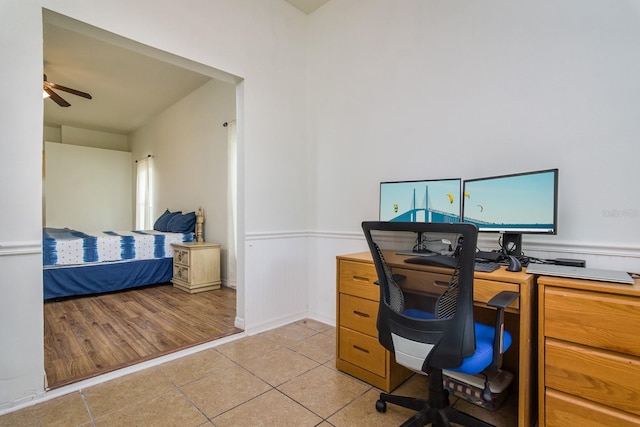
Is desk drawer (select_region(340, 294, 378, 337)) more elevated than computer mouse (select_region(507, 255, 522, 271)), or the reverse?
computer mouse (select_region(507, 255, 522, 271))

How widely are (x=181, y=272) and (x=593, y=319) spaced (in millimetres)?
4207

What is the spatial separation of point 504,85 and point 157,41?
2.29 m

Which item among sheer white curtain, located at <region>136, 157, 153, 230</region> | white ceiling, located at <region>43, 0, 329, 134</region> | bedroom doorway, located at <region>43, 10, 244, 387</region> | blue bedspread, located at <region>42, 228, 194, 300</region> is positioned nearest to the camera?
bedroom doorway, located at <region>43, 10, 244, 387</region>

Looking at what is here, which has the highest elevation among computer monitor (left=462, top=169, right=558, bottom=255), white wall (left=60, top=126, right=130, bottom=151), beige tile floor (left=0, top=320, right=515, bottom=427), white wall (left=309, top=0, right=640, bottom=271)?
white wall (left=60, top=126, right=130, bottom=151)

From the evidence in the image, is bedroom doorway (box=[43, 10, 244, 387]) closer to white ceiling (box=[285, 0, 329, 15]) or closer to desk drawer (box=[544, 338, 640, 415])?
white ceiling (box=[285, 0, 329, 15])

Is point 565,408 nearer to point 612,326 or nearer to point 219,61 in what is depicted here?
point 612,326

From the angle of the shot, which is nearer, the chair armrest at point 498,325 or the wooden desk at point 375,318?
the chair armrest at point 498,325

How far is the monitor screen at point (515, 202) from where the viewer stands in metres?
1.51

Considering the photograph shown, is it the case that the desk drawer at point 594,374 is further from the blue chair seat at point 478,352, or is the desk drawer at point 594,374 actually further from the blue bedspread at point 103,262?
the blue bedspread at point 103,262

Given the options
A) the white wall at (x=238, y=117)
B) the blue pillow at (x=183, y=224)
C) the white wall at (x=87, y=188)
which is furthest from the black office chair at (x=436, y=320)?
the white wall at (x=87, y=188)

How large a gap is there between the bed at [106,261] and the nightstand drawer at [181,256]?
0.36 feet

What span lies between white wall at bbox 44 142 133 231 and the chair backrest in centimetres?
759

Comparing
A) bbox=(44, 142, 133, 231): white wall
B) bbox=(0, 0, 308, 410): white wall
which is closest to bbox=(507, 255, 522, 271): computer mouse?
bbox=(0, 0, 308, 410): white wall

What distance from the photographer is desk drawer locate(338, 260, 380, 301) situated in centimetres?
187
